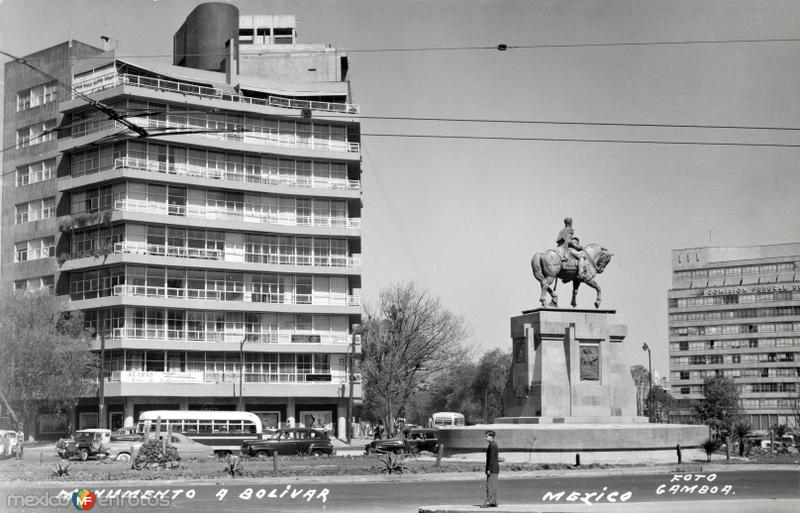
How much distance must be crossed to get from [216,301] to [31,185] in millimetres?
18432

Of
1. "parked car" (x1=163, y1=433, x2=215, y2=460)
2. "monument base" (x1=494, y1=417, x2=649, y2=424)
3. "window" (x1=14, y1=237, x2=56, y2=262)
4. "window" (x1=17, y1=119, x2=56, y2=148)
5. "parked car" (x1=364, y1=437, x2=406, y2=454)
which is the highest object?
"window" (x1=17, y1=119, x2=56, y2=148)

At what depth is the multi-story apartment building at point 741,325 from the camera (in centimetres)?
11888

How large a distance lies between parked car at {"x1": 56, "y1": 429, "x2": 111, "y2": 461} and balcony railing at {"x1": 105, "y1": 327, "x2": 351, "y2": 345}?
21451mm

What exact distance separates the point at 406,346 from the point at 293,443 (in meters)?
29.7

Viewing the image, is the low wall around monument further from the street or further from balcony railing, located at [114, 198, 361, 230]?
balcony railing, located at [114, 198, 361, 230]

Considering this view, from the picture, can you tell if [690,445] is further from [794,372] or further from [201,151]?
[794,372]

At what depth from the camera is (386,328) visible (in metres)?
75.2

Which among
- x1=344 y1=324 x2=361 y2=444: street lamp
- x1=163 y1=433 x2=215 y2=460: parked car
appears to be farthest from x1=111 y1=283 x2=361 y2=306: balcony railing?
x1=163 y1=433 x2=215 y2=460: parked car

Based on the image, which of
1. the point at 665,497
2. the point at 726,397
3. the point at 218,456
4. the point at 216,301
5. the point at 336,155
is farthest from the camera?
the point at 726,397

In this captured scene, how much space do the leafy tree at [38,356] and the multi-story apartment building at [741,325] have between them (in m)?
79.3

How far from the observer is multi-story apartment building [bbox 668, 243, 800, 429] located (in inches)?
4680

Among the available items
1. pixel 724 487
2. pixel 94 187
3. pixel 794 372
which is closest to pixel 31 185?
pixel 94 187

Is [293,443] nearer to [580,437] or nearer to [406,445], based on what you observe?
[406,445]

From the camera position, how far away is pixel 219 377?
235 feet
